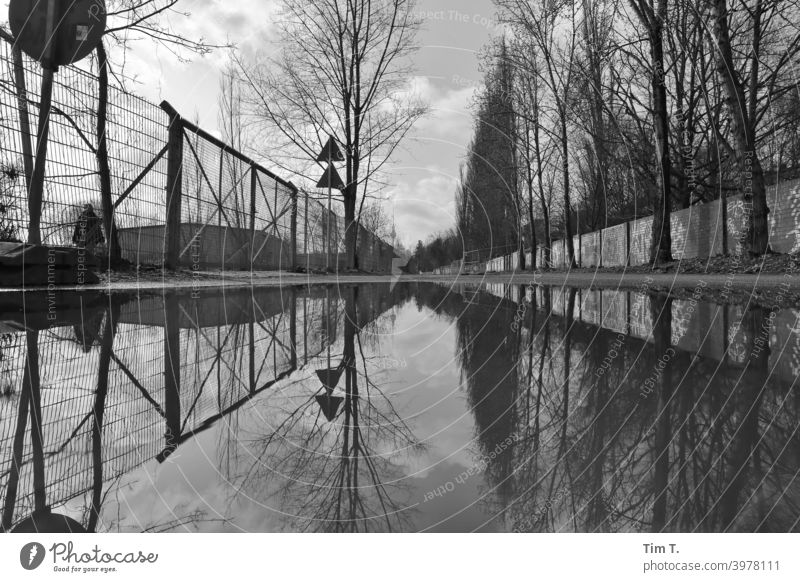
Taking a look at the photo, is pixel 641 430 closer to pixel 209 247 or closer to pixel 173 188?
pixel 173 188

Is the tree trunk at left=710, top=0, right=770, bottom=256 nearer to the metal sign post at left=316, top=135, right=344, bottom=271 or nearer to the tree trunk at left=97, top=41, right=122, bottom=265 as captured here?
the metal sign post at left=316, top=135, right=344, bottom=271

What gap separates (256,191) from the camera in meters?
10.3

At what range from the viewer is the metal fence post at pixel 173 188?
6.95m

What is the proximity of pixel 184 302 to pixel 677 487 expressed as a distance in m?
4.10

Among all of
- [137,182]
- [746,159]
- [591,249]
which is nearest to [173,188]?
[137,182]

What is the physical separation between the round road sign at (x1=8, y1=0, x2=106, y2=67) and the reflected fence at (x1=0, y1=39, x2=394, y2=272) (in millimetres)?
241

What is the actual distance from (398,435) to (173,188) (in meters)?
6.94

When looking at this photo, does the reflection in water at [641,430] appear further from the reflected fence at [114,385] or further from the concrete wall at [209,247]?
the concrete wall at [209,247]

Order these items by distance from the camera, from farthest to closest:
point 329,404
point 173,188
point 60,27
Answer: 1. point 173,188
2. point 60,27
3. point 329,404

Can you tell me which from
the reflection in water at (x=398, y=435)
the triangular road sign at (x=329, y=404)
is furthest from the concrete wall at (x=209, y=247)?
the triangular road sign at (x=329, y=404)

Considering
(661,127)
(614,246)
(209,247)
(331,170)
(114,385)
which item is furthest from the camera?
(614,246)

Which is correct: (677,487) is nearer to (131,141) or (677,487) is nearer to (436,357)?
(436,357)

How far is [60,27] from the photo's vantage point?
4.25 meters
